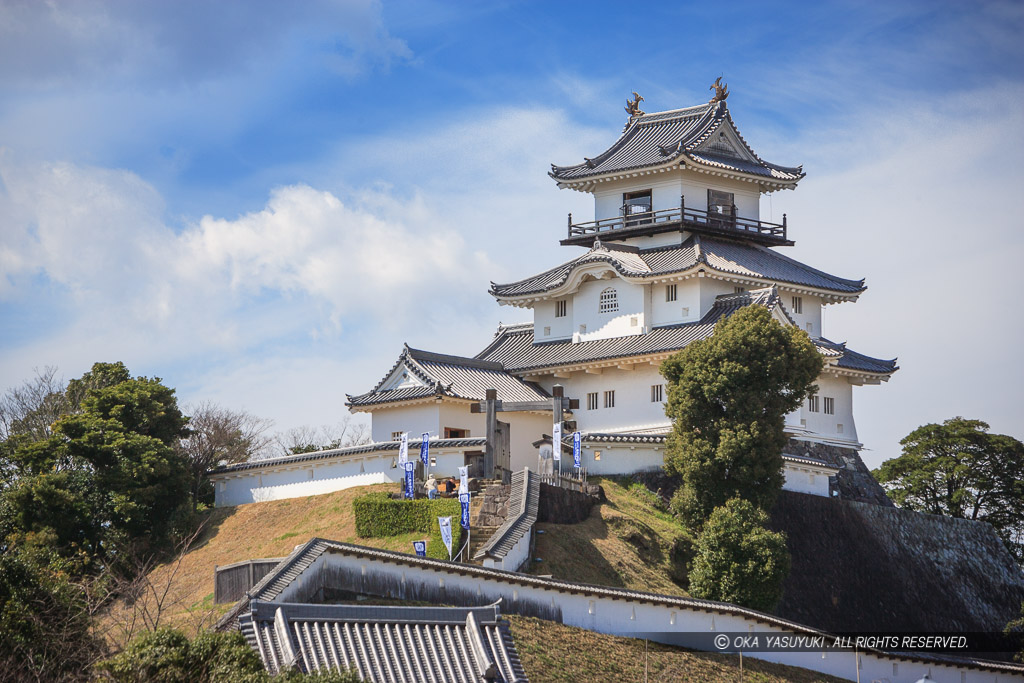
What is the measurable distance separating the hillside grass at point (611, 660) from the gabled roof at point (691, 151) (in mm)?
23241

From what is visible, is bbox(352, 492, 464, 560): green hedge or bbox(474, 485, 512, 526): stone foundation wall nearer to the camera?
bbox(474, 485, 512, 526): stone foundation wall

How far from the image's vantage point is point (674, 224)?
4778cm

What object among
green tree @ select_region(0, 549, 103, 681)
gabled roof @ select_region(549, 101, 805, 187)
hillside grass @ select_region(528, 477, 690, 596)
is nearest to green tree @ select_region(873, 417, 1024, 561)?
gabled roof @ select_region(549, 101, 805, 187)

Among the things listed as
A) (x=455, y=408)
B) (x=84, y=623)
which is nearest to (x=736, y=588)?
(x=455, y=408)

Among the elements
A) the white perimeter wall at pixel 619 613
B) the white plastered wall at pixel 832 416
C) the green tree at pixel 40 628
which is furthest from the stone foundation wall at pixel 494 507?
the white plastered wall at pixel 832 416

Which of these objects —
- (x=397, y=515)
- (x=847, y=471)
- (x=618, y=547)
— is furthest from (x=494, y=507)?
(x=847, y=471)

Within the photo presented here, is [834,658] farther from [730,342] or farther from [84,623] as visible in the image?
[84,623]

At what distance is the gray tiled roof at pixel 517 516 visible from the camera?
99.4 ft

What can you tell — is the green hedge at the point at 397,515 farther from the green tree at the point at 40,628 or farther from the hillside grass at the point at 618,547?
the green tree at the point at 40,628

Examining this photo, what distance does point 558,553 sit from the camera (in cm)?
3278

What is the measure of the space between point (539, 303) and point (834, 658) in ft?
69.9

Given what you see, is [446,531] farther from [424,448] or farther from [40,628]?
[40,628]

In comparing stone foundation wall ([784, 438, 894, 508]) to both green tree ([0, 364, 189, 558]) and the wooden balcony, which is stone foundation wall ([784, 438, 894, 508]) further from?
green tree ([0, 364, 189, 558])

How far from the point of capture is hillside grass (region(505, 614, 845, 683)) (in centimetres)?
2617
